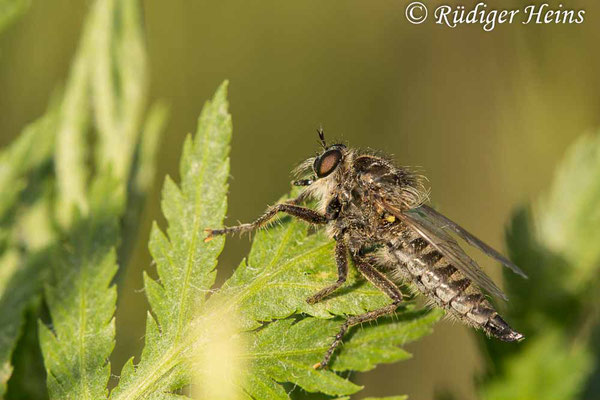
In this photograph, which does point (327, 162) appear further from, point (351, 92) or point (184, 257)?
point (351, 92)

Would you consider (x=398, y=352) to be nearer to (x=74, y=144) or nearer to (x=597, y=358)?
(x=597, y=358)

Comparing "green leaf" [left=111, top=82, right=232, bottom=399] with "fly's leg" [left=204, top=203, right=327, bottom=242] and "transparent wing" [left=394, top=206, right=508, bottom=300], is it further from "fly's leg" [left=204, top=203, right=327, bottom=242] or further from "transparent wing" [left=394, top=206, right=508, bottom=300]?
"transparent wing" [left=394, top=206, right=508, bottom=300]

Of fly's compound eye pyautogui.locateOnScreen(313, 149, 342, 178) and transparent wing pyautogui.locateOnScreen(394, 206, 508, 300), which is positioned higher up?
fly's compound eye pyautogui.locateOnScreen(313, 149, 342, 178)

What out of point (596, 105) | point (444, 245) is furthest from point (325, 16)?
point (444, 245)

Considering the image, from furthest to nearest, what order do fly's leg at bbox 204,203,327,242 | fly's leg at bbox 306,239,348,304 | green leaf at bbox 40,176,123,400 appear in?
fly's leg at bbox 204,203,327,242 < fly's leg at bbox 306,239,348,304 < green leaf at bbox 40,176,123,400

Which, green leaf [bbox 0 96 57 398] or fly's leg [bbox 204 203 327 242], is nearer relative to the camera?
green leaf [bbox 0 96 57 398]

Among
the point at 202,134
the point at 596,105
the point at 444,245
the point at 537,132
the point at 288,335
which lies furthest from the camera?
the point at 596,105

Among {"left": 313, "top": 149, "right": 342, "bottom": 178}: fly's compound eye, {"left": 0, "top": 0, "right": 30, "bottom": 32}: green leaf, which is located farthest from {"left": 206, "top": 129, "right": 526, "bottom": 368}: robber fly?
{"left": 0, "top": 0, "right": 30, "bottom": 32}: green leaf
